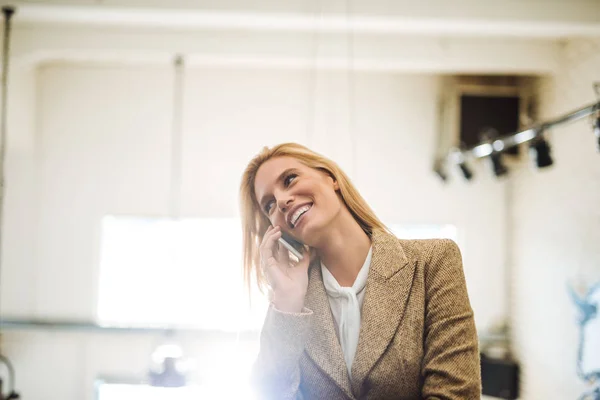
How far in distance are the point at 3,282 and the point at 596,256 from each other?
16.6 ft

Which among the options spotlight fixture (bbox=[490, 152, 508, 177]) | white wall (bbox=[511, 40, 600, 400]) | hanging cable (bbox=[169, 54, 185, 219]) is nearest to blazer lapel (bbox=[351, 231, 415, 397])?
white wall (bbox=[511, 40, 600, 400])

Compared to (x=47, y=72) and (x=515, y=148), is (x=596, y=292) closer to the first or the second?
(x=515, y=148)

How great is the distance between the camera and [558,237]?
404 centimetres

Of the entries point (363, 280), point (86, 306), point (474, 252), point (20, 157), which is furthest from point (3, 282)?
point (363, 280)

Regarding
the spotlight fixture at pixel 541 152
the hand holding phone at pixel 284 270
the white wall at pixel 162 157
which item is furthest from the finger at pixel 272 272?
the white wall at pixel 162 157

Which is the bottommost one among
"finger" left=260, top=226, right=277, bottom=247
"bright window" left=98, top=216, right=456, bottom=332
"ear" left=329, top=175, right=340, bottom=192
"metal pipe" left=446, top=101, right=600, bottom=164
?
"bright window" left=98, top=216, right=456, bottom=332

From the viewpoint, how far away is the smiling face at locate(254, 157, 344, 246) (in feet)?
3.59

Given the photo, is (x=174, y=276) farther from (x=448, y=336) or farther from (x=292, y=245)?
(x=448, y=336)

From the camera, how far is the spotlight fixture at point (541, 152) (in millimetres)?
3266

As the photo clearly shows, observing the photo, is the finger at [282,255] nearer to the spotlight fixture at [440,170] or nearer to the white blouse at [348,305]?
the white blouse at [348,305]

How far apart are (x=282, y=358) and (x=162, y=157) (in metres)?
4.20

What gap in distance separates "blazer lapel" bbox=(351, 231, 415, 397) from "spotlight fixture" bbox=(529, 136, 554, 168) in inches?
101

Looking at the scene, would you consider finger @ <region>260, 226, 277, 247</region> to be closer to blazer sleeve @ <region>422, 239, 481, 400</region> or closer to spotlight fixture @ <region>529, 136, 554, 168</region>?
blazer sleeve @ <region>422, 239, 481, 400</region>

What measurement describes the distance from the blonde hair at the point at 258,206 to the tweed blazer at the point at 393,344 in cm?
17
